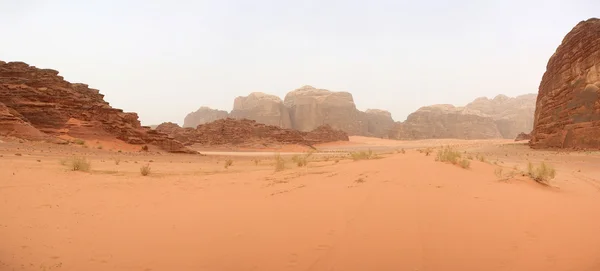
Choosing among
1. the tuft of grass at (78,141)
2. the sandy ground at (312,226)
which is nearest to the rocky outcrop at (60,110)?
the tuft of grass at (78,141)

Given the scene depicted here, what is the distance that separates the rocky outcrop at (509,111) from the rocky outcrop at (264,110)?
163 feet

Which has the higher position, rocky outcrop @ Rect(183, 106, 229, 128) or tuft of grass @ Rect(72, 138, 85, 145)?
rocky outcrop @ Rect(183, 106, 229, 128)

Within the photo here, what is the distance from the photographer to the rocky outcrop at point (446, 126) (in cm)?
7200

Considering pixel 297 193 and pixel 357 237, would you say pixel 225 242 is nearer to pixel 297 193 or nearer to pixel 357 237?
pixel 357 237

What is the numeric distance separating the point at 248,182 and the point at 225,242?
127 inches

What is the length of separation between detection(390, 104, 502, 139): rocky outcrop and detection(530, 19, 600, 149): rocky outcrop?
49.8m

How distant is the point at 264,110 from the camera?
7681 centimetres

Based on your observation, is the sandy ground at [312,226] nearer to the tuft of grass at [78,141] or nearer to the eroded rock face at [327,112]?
the tuft of grass at [78,141]

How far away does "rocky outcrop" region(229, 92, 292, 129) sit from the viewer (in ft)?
249

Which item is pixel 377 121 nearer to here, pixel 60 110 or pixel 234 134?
pixel 234 134

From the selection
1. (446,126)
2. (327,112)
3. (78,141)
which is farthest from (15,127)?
(446,126)

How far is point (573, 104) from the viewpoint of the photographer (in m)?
18.3

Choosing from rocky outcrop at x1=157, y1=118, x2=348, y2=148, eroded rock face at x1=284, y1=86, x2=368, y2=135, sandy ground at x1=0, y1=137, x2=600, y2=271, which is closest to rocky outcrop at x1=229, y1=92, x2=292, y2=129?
eroded rock face at x1=284, y1=86, x2=368, y2=135

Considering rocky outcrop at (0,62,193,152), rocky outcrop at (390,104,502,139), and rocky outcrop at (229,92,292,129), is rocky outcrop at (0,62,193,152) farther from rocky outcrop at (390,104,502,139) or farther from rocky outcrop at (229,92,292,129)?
rocky outcrop at (390,104,502,139)
